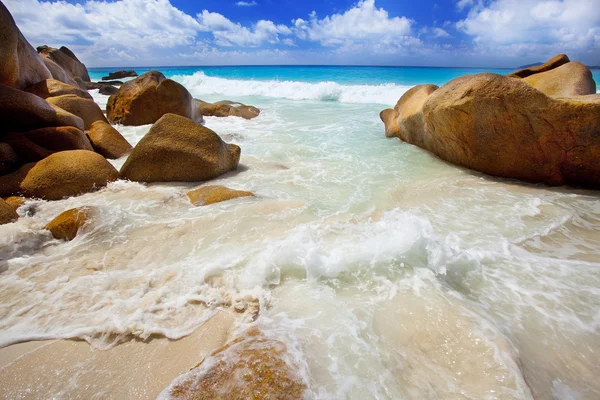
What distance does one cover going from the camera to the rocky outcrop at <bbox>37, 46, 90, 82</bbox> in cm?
1551

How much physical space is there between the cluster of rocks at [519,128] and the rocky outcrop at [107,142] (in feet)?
20.3

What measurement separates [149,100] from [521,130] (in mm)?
8829

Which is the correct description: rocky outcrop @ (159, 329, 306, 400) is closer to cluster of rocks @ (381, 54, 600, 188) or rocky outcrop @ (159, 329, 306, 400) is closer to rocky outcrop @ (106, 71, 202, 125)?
cluster of rocks @ (381, 54, 600, 188)

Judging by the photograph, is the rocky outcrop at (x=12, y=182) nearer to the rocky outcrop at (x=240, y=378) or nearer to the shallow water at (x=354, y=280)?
the shallow water at (x=354, y=280)

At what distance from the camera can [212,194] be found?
413 cm

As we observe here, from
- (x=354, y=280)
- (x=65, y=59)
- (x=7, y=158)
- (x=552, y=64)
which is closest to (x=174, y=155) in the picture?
(x=7, y=158)

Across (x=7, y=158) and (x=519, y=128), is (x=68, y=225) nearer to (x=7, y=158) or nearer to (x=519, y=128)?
(x=7, y=158)

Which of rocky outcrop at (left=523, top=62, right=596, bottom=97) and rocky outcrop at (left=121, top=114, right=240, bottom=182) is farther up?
rocky outcrop at (left=523, top=62, right=596, bottom=97)

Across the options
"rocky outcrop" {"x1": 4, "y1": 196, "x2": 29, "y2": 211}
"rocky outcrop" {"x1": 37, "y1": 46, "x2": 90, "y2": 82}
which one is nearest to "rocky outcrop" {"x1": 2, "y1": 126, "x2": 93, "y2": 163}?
"rocky outcrop" {"x1": 4, "y1": 196, "x2": 29, "y2": 211}

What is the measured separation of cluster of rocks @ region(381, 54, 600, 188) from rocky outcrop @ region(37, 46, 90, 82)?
18050mm

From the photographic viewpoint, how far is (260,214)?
366 centimetres

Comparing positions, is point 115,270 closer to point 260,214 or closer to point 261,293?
point 261,293

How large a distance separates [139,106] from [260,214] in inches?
275

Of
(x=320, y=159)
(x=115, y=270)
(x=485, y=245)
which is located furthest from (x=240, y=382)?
(x=320, y=159)
